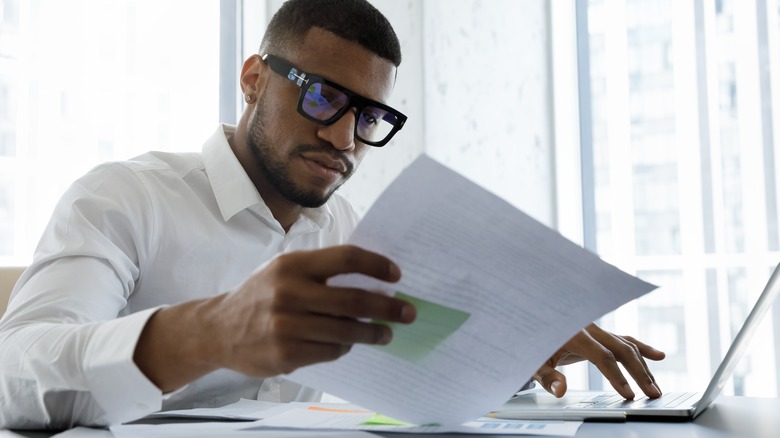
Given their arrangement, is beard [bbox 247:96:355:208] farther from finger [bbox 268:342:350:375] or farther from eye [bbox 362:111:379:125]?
finger [bbox 268:342:350:375]

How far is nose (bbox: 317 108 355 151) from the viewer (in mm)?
1165

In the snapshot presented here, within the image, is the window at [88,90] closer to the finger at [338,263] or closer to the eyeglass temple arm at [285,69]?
the eyeglass temple arm at [285,69]

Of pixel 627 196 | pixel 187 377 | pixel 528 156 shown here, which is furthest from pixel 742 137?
pixel 187 377

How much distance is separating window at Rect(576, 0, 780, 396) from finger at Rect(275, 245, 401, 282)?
2.19m

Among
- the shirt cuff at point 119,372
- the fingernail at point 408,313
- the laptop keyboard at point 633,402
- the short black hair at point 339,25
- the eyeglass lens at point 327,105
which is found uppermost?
the short black hair at point 339,25

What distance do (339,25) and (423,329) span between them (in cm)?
80

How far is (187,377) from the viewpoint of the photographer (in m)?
0.62

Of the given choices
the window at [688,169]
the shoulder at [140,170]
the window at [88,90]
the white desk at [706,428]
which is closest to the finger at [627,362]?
the white desk at [706,428]

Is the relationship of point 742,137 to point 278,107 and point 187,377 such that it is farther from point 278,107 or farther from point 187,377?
point 187,377

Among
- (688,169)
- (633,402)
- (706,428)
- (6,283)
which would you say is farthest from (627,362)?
(688,169)

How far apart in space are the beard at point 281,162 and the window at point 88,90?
4.04ft

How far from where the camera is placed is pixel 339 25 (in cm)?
127

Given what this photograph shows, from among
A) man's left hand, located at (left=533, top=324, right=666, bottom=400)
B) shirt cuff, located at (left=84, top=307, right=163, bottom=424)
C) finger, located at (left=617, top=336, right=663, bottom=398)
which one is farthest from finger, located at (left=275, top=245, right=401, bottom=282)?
finger, located at (left=617, top=336, right=663, bottom=398)

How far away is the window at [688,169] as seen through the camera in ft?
8.23
